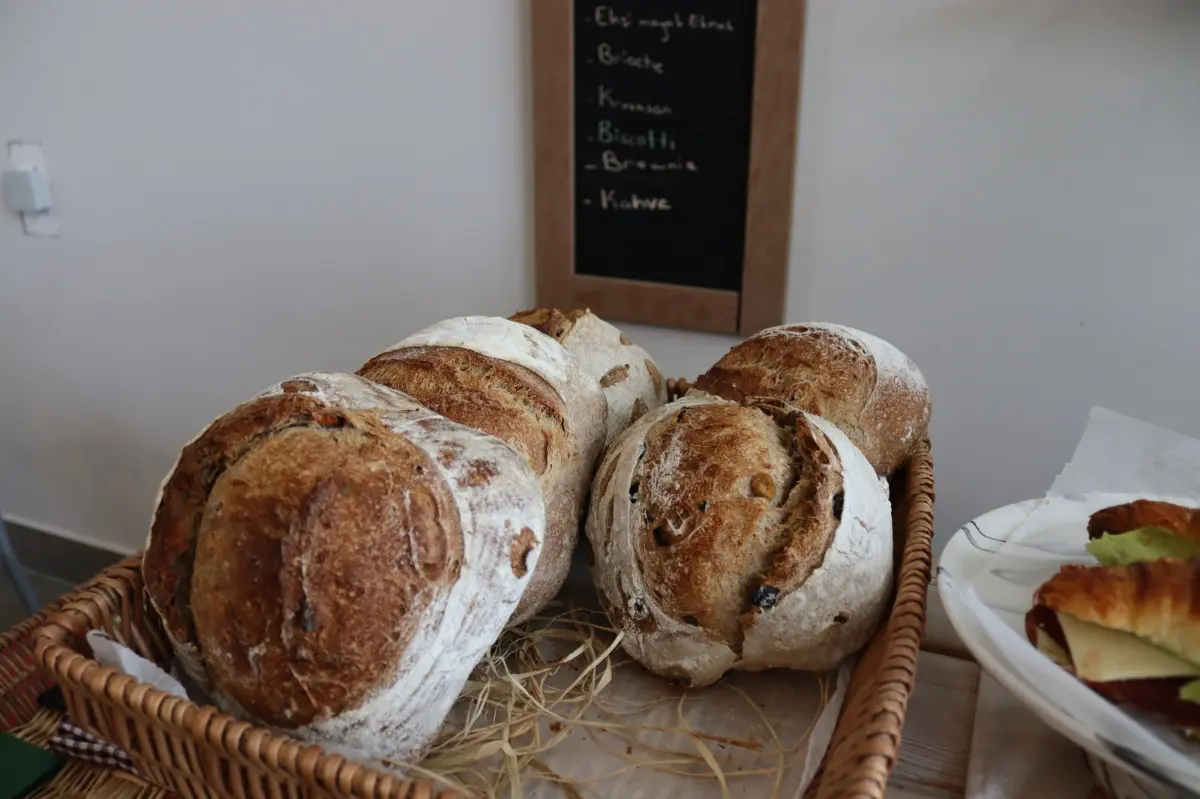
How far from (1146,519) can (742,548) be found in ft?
1.05

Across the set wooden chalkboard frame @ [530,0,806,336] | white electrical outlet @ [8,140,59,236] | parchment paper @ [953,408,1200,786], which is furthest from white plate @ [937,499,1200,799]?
white electrical outlet @ [8,140,59,236]

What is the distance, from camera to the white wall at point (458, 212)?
1.21 m

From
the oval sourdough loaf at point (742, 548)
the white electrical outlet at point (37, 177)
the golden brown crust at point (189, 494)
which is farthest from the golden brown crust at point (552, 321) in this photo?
the white electrical outlet at point (37, 177)

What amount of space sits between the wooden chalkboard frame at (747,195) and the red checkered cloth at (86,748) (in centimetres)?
99

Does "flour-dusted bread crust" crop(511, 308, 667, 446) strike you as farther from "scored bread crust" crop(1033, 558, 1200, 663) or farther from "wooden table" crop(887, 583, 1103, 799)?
"scored bread crust" crop(1033, 558, 1200, 663)

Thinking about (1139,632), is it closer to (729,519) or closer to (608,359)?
(729,519)

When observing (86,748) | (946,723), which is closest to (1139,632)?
(946,723)

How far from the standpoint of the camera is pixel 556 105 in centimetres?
145

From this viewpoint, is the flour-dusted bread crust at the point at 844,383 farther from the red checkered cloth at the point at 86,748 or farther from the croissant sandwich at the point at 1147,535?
the red checkered cloth at the point at 86,748

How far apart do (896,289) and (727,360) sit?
1.41 ft

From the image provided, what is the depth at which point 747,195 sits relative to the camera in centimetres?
138

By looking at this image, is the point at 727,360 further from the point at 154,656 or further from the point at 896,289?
the point at 154,656

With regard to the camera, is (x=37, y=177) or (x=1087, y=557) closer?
(x=1087, y=557)

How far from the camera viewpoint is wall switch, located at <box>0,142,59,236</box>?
198cm
